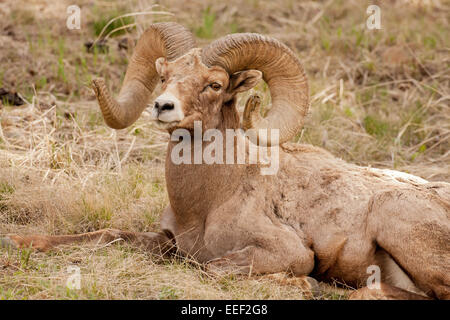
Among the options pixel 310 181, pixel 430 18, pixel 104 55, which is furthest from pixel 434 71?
pixel 310 181

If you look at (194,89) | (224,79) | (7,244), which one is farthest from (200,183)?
(7,244)

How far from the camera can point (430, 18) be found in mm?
15648

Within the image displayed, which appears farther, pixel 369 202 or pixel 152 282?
pixel 369 202

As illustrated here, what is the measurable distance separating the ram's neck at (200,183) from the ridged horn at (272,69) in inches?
18.9

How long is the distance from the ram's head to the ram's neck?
1.11 ft

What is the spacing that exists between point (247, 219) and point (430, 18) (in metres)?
10.8

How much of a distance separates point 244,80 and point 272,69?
0.30 m

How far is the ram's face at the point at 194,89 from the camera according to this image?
20.3 feet

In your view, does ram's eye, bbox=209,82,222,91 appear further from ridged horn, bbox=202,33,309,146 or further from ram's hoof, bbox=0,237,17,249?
ram's hoof, bbox=0,237,17,249

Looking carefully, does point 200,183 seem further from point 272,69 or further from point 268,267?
point 272,69

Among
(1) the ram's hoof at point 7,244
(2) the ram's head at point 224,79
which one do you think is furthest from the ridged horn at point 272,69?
(1) the ram's hoof at point 7,244

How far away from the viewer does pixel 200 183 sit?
6688 mm

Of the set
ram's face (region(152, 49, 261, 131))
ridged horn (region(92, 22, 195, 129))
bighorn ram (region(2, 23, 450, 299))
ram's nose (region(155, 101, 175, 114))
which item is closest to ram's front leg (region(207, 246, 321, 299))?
bighorn ram (region(2, 23, 450, 299))
